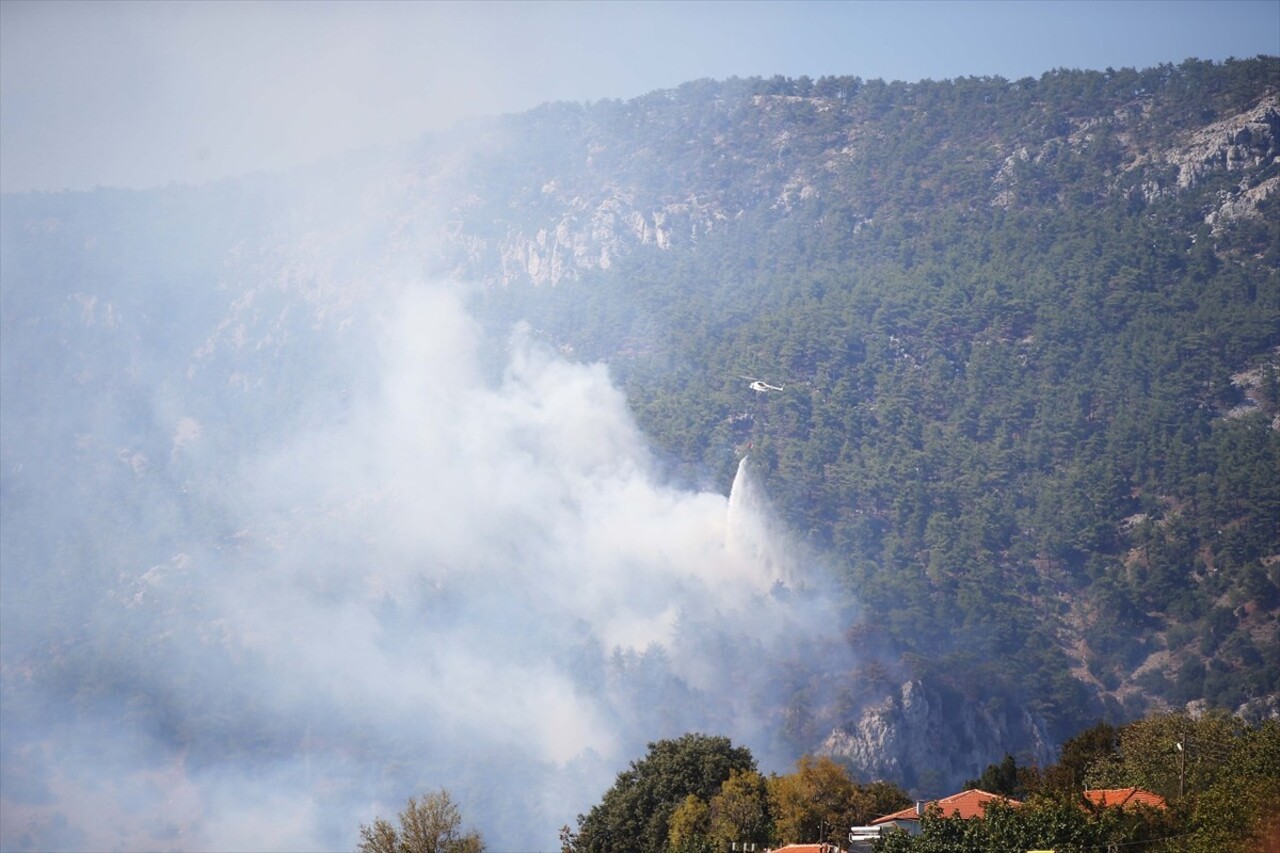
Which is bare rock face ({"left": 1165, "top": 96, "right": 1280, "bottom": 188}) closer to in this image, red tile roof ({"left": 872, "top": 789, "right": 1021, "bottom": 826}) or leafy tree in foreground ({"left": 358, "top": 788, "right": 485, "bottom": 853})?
red tile roof ({"left": 872, "top": 789, "right": 1021, "bottom": 826})

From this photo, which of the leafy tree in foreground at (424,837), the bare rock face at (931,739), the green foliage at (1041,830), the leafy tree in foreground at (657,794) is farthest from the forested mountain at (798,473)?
the green foliage at (1041,830)

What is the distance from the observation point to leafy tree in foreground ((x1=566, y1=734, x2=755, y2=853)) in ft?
274

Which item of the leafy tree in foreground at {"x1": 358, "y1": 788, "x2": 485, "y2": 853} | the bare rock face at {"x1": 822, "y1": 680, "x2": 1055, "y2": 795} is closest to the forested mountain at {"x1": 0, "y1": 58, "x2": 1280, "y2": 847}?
the bare rock face at {"x1": 822, "y1": 680, "x2": 1055, "y2": 795}

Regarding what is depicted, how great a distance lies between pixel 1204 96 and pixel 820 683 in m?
90.4

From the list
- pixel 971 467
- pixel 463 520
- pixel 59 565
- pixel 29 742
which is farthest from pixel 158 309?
pixel 971 467

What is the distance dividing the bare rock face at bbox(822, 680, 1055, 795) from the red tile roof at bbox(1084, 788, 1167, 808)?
47081mm

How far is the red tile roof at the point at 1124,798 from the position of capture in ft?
217

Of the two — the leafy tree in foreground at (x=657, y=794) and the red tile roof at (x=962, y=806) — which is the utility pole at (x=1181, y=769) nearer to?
the red tile roof at (x=962, y=806)

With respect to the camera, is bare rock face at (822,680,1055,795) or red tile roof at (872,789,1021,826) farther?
bare rock face at (822,680,1055,795)

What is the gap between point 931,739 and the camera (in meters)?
125

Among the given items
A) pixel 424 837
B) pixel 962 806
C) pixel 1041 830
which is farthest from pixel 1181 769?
pixel 424 837

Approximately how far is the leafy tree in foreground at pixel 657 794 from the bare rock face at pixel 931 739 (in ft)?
113

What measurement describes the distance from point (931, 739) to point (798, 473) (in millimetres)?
34510

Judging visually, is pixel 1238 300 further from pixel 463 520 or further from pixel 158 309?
pixel 158 309
